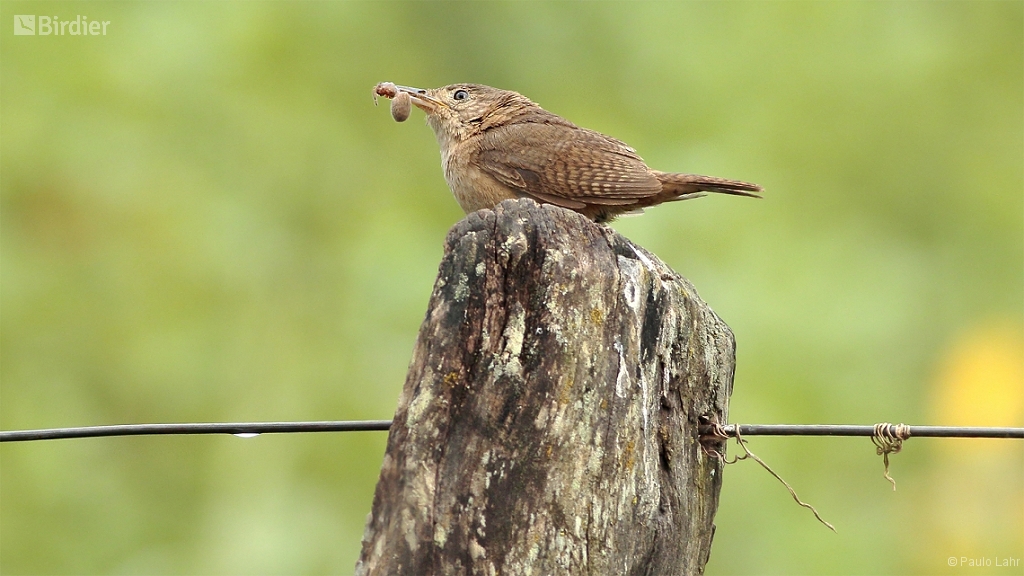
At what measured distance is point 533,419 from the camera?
222 cm

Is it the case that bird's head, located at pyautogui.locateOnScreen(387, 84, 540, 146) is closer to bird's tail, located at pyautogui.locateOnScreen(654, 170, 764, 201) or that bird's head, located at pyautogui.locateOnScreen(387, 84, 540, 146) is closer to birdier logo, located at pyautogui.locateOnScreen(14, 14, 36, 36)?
bird's tail, located at pyautogui.locateOnScreen(654, 170, 764, 201)

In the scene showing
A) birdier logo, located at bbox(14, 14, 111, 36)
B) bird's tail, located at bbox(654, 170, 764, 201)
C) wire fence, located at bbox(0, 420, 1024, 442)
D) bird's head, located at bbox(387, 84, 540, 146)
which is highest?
birdier logo, located at bbox(14, 14, 111, 36)

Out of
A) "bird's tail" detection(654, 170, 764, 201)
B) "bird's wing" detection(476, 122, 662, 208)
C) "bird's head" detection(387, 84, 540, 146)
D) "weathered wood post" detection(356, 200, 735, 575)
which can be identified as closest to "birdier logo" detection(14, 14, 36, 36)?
"bird's head" detection(387, 84, 540, 146)

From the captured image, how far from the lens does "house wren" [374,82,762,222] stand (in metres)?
4.40

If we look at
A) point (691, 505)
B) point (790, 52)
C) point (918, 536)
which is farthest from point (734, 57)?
point (691, 505)

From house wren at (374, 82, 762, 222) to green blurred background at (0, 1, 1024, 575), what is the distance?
2098mm

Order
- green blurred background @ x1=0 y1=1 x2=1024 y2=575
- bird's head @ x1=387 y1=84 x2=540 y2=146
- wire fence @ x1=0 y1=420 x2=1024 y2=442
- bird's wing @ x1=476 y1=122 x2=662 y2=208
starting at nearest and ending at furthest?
wire fence @ x1=0 y1=420 x2=1024 y2=442
bird's wing @ x1=476 y1=122 x2=662 y2=208
bird's head @ x1=387 y1=84 x2=540 y2=146
green blurred background @ x1=0 y1=1 x2=1024 y2=575

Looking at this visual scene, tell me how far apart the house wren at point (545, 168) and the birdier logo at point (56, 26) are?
427 centimetres

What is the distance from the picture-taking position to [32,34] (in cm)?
838

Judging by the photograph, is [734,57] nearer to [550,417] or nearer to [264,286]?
[264,286]

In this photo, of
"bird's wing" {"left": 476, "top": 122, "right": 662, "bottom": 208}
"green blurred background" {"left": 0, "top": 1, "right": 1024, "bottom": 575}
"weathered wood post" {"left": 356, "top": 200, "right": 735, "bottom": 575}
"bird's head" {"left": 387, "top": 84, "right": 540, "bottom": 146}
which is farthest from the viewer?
"green blurred background" {"left": 0, "top": 1, "right": 1024, "bottom": 575}

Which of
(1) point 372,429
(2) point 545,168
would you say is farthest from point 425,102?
(1) point 372,429

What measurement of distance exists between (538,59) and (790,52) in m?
2.12

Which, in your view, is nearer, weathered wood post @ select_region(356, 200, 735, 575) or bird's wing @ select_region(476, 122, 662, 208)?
weathered wood post @ select_region(356, 200, 735, 575)
